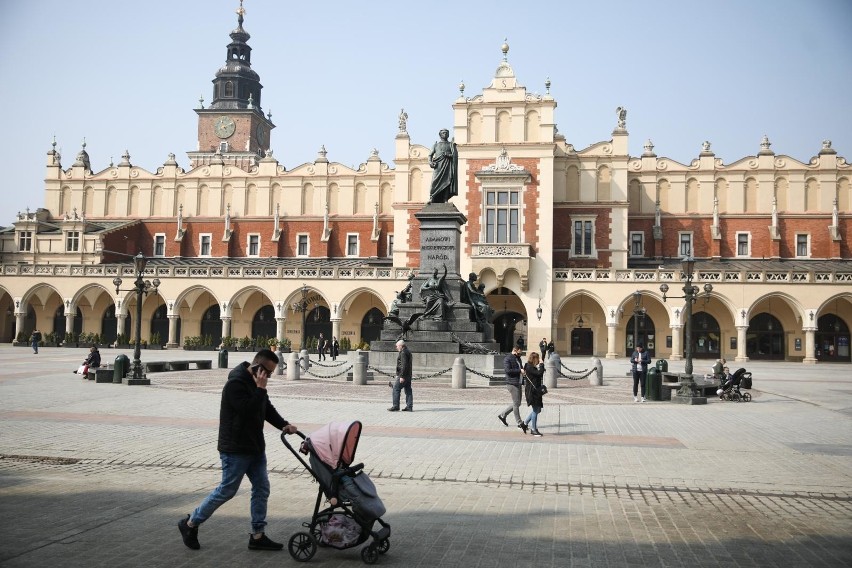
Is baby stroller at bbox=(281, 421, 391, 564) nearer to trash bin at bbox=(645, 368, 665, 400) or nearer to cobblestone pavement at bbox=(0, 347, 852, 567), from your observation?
cobblestone pavement at bbox=(0, 347, 852, 567)

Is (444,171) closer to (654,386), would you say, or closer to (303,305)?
(654,386)

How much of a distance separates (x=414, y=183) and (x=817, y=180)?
2749 cm

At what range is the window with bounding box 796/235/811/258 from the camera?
50.3 metres

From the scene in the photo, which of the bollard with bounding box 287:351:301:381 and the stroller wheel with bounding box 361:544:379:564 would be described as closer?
the stroller wheel with bounding box 361:544:379:564

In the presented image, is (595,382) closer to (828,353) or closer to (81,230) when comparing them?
(828,353)

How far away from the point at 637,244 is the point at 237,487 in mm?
48707


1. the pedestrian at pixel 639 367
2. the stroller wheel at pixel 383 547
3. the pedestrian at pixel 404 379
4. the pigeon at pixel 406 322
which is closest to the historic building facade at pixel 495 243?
the pigeon at pixel 406 322

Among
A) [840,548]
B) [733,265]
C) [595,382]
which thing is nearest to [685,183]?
[733,265]

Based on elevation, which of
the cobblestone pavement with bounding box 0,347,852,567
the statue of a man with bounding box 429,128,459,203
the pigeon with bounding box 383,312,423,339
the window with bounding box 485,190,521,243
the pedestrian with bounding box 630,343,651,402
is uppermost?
the window with bounding box 485,190,521,243

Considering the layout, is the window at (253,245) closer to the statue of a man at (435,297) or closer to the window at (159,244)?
the window at (159,244)

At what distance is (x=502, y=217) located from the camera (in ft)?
153

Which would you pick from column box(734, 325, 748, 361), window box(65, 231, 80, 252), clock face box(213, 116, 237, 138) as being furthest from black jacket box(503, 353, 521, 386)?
clock face box(213, 116, 237, 138)

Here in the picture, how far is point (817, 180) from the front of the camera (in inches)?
1994

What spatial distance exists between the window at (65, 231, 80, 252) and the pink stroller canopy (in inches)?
2142
